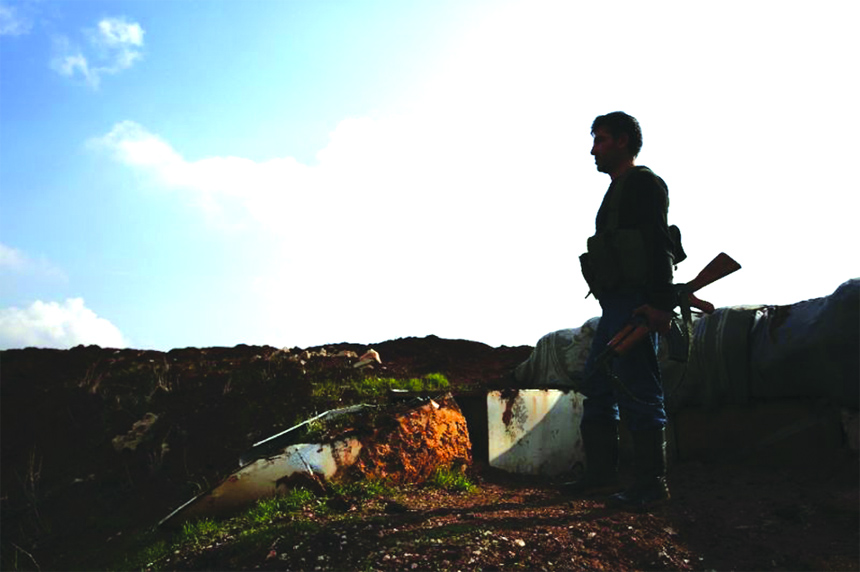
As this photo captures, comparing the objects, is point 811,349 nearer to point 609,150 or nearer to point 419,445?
point 609,150

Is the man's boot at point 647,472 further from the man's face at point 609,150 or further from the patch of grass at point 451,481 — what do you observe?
the man's face at point 609,150

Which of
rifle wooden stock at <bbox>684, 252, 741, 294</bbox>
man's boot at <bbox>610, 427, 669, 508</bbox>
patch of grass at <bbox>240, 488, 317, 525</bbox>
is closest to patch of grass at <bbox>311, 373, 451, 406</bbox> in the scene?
patch of grass at <bbox>240, 488, 317, 525</bbox>

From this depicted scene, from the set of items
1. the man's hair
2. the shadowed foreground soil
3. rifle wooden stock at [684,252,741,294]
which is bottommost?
the shadowed foreground soil

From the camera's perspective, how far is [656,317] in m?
3.64

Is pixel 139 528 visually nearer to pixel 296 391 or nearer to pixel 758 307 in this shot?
pixel 296 391

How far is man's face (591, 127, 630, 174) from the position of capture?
3.97 metres

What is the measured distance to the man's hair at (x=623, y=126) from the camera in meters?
3.97

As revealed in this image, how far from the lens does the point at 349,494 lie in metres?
4.27

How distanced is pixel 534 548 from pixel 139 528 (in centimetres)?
349

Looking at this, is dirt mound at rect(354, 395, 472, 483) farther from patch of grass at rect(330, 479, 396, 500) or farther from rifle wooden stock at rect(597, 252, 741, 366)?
rifle wooden stock at rect(597, 252, 741, 366)

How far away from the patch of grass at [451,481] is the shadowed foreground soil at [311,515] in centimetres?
10

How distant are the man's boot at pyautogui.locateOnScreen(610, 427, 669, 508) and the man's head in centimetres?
144

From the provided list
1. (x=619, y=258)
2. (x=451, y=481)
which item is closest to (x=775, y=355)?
(x=619, y=258)

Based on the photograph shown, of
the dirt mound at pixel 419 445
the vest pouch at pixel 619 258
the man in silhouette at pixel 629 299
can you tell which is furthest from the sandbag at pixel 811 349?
the dirt mound at pixel 419 445
